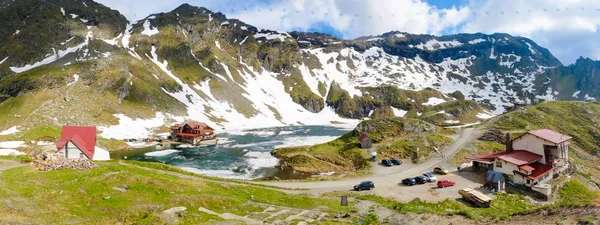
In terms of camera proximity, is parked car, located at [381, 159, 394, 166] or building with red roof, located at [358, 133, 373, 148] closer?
parked car, located at [381, 159, 394, 166]

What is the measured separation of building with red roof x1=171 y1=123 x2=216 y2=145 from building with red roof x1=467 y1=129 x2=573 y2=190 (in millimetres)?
90099

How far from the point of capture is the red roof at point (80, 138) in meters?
55.9

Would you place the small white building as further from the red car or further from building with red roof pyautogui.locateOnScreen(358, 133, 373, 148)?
the red car

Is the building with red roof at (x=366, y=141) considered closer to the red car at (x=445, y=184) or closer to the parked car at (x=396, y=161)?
the parked car at (x=396, y=161)

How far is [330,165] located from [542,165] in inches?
1540

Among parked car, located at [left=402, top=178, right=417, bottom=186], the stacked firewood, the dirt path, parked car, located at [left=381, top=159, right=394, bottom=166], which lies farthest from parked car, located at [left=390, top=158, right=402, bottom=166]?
the stacked firewood

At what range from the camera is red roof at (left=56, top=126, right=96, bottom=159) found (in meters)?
55.9

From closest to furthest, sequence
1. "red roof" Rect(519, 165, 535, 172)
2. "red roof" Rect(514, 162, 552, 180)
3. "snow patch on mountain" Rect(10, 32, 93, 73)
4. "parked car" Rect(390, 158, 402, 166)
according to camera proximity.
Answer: "red roof" Rect(514, 162, 552, 180) < "red roof" Rect(519, 165, 535, 172) < "parked car" Rect(390, 158, 402, 166) < "snow patch on mountain" Rect(10, 32, 93, 73)

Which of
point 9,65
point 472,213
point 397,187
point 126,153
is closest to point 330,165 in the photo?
point 397,187

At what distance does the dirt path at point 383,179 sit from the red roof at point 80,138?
31.7m

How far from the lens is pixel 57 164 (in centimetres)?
3319

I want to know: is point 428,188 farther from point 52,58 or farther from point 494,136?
point 52,58

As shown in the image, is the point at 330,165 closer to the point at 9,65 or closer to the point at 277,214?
the point at 277,214

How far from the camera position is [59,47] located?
191m
